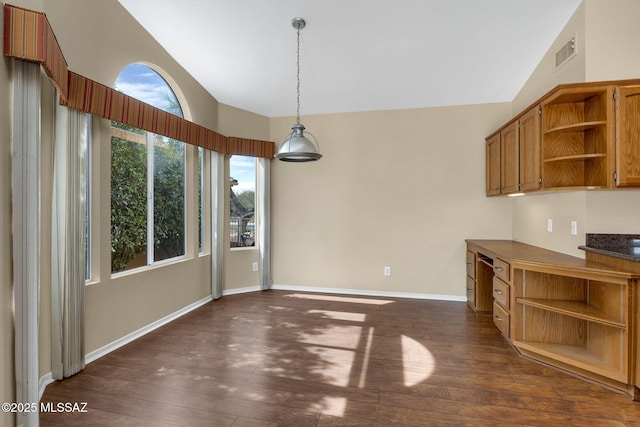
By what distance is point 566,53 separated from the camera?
9.47 feet

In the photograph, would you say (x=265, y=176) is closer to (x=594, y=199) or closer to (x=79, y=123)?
(x=79, y=123)

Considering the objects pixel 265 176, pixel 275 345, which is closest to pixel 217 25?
pixel 265 176

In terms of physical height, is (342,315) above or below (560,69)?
below

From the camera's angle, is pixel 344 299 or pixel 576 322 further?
pixel 344 299

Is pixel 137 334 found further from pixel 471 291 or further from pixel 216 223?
pixel 471 291

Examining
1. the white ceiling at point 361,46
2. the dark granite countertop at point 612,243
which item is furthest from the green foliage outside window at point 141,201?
the dark granite countertop at point 612,243

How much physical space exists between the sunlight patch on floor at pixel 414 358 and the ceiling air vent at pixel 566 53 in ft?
Result: 9.80

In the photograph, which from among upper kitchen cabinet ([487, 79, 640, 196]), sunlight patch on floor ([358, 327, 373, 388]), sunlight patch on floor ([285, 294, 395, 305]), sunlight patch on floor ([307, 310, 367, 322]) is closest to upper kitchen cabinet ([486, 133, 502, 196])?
upper kitchen cabinet ([487, 79, 640, 196])

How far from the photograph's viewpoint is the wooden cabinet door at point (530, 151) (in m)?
2.83

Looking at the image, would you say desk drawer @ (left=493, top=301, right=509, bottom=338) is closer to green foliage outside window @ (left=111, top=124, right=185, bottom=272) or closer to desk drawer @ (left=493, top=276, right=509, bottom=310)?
desk drawer @ (left=493, top=276, right=509, bottom=310)

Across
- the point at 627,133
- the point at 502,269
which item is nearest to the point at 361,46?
the point at 627,133

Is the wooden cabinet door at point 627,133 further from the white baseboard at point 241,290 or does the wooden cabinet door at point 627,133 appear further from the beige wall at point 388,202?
the white baseboard at point 241,290

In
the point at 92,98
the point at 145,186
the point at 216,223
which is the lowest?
the point at 216,223

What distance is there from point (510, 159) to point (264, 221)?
3.43 meters
